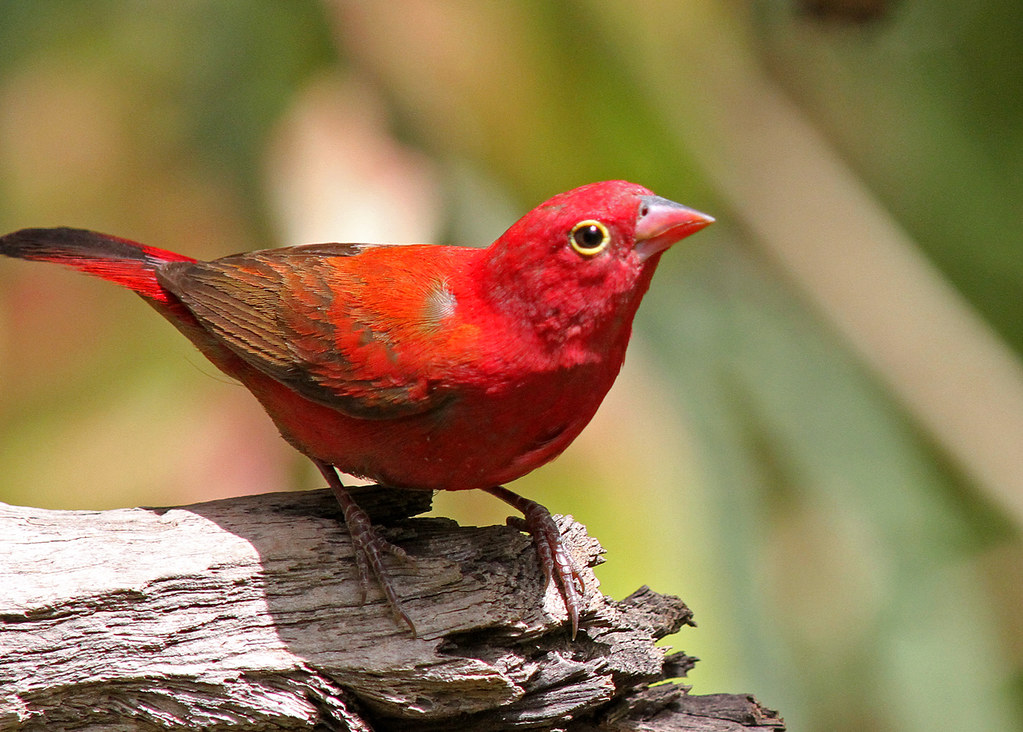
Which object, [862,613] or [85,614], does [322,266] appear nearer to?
[85,614]

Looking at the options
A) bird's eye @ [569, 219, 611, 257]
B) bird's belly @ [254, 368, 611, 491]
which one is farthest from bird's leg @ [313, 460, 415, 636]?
bird's eye @ [569, 219, 611, 257]

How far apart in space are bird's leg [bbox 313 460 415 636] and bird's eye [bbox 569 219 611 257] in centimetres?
109

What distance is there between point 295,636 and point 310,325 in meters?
0.99

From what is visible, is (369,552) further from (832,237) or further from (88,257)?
(832,237)

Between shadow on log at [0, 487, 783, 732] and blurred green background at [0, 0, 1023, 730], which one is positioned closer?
shadow on log at [0, 487, 783, 732]

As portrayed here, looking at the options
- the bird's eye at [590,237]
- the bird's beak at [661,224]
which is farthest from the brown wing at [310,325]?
the bird's beak at [661,224]

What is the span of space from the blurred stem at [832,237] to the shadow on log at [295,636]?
264 cm

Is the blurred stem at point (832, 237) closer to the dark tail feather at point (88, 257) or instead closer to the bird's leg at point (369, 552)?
the dark tail feather at point (88, 257)

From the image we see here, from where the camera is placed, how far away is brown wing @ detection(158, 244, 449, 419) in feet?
9.91

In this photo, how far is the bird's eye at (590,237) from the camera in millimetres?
2863

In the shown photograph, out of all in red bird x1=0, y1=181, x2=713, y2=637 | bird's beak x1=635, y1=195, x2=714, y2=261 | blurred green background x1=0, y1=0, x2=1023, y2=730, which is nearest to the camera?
bird's beak x1=635, y1=195, x2=714, y2=261

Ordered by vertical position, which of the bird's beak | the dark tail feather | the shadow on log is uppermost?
the dark tail feather

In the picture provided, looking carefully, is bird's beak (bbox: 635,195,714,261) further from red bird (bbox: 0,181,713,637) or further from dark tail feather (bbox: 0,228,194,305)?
dark tail feather (bbox: 0,228,194,305)

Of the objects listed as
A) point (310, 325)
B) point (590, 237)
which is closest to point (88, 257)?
point (310, 325)
